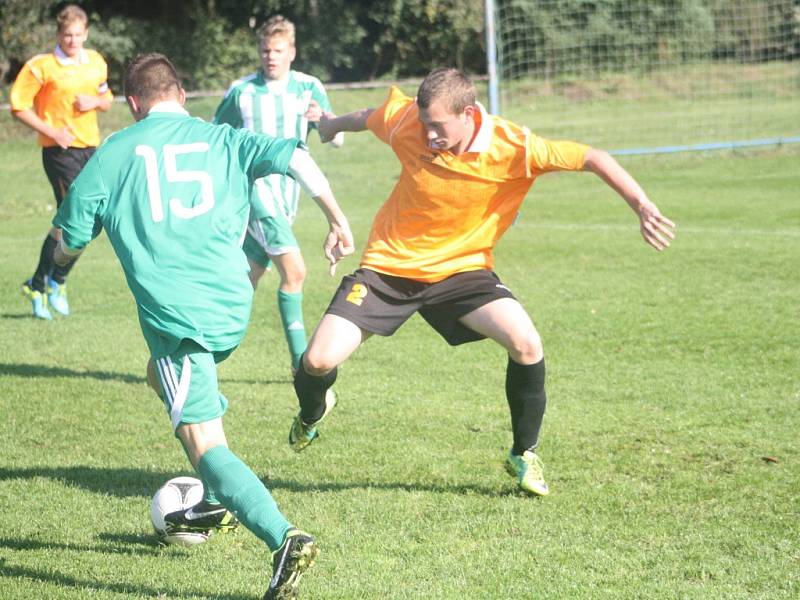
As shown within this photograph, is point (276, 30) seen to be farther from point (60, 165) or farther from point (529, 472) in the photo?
point (529, 472)

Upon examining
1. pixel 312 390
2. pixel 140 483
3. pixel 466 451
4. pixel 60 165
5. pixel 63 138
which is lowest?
pixel 466 451

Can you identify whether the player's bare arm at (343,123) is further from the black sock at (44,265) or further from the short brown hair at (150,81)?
the black sock at (44,265)

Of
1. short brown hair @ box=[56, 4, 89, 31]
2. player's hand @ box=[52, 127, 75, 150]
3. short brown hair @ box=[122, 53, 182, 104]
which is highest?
short brown hair @ box=[122, 53, 182, 104]

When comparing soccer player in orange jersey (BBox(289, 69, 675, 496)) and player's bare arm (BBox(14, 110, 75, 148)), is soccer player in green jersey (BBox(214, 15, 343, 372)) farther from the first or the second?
player's bare arm (BBox(14, 110, 75, 148))

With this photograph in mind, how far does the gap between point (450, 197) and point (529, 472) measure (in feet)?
4.38

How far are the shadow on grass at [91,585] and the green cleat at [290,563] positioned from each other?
1.27ft

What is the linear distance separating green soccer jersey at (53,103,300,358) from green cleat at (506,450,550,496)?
165cm

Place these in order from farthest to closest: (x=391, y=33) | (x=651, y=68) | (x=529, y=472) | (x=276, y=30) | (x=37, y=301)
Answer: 1. (x=391, y=33)
2. (x=651, y=68)
3. (x=37, y=301)
4. (x=276, y=30)
5. (x=529, y=472)

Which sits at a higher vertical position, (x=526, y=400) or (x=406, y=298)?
(x=406, y=298)

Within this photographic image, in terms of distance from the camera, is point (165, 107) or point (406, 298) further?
point (406, 298)

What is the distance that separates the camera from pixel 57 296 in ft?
32.5

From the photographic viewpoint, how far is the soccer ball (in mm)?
4715

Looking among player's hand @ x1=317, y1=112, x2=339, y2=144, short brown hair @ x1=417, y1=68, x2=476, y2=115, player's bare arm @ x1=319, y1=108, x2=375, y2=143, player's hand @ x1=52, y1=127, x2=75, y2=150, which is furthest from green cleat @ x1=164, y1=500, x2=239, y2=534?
player's hand @ x1=52, y1=127, x2=75, y2=150

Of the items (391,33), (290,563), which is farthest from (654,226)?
(391,33)
